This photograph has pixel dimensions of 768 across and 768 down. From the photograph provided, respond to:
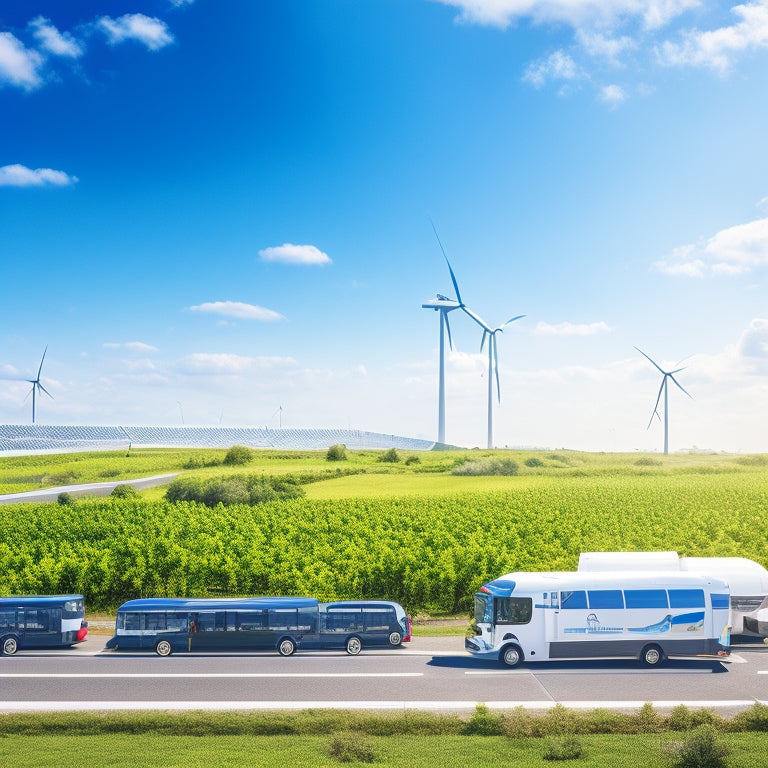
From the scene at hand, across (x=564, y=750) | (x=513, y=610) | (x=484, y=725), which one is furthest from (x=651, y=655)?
(x=564, y=750)

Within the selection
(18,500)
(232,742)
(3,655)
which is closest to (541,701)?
(232,742)

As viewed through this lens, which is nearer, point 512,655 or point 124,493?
point 512,655

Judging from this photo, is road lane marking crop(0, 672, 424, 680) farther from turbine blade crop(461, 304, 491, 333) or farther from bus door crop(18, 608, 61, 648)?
turbine blade crop(461, 304, 491, 333)

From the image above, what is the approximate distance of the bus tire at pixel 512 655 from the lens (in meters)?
29.7

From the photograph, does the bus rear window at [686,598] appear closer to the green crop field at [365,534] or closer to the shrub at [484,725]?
the shrub at [484,725]

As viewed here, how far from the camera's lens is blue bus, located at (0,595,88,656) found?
32906mm

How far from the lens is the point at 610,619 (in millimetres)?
29375

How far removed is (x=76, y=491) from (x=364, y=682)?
231 ft

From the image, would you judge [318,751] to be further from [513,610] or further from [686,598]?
[686,598]

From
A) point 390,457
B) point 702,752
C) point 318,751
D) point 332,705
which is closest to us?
point 702,752

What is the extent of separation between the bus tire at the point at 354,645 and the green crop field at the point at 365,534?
27.2ft

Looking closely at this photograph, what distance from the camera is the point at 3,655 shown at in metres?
32.9

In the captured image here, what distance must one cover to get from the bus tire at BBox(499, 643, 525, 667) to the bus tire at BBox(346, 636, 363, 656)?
19.3 feet

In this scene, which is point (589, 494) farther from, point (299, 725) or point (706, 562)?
point (299, 725)
